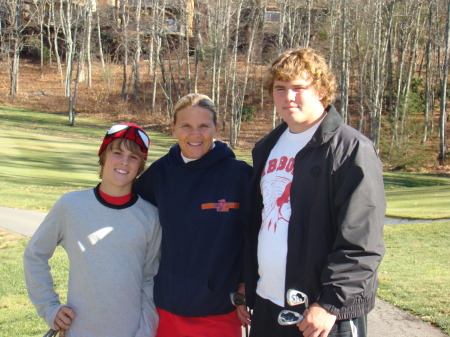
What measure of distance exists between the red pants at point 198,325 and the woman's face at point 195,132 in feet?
3.02

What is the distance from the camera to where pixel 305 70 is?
119 inches

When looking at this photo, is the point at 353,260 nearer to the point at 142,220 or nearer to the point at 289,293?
the point at 289,293

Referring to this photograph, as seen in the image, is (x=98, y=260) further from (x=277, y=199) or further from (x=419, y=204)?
(x=419, y=204)

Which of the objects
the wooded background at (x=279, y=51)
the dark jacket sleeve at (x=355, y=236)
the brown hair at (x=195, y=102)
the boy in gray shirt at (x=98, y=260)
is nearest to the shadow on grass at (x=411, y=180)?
the wooded background at (x=279, y=51)

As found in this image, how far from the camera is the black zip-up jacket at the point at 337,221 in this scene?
267 cm

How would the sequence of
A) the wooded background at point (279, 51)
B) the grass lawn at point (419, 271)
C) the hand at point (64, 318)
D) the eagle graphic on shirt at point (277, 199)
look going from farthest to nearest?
the wooded background at point (279, 51), the grass lawn at point (419, 271), the hand at point (64, 318), the eagle graphic on shirt at point (277, 199)

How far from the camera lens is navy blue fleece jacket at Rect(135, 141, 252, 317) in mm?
3355

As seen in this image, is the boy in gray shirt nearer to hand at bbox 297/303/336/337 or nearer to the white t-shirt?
the white t-shirt

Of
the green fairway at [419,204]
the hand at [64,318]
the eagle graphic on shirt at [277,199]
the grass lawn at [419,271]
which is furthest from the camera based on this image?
the green fairway at [419,204]

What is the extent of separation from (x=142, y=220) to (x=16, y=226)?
27.3ft

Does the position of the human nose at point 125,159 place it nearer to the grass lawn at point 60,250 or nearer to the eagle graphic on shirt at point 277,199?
the eagle graphic on shirt at point 277,199

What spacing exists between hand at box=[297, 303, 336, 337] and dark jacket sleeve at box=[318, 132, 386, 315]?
29mm

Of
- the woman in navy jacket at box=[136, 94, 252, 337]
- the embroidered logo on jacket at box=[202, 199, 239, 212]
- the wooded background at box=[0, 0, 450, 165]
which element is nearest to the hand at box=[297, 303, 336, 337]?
the woman in navy jacket at box=[136, 94, 252, 337]

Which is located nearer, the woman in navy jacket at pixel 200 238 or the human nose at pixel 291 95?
the human nose at pixel 291 95
